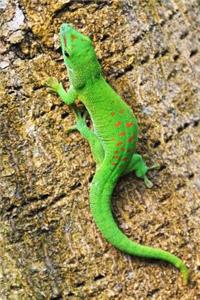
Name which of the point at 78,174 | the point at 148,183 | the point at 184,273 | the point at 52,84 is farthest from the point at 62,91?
the point at 184,273

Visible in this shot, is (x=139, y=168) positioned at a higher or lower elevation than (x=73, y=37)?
lower

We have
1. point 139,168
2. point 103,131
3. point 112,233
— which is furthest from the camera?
point 103,131

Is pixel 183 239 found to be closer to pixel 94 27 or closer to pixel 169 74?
pixel 169 74

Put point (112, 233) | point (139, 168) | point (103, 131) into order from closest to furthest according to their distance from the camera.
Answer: point (112, 233), point (139, 168), point (103, 131)

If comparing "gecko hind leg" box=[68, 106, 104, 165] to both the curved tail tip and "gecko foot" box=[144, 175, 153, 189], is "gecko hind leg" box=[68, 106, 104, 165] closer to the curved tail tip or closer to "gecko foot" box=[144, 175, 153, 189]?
"gecko foot" box=[144, 175, 153, 189]

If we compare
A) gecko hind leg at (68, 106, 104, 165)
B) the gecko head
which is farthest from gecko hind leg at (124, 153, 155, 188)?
the gecko head

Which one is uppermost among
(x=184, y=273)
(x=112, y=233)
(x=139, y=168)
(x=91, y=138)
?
(x=91, y=138)

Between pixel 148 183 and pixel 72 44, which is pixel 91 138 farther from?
pixel 72 44
